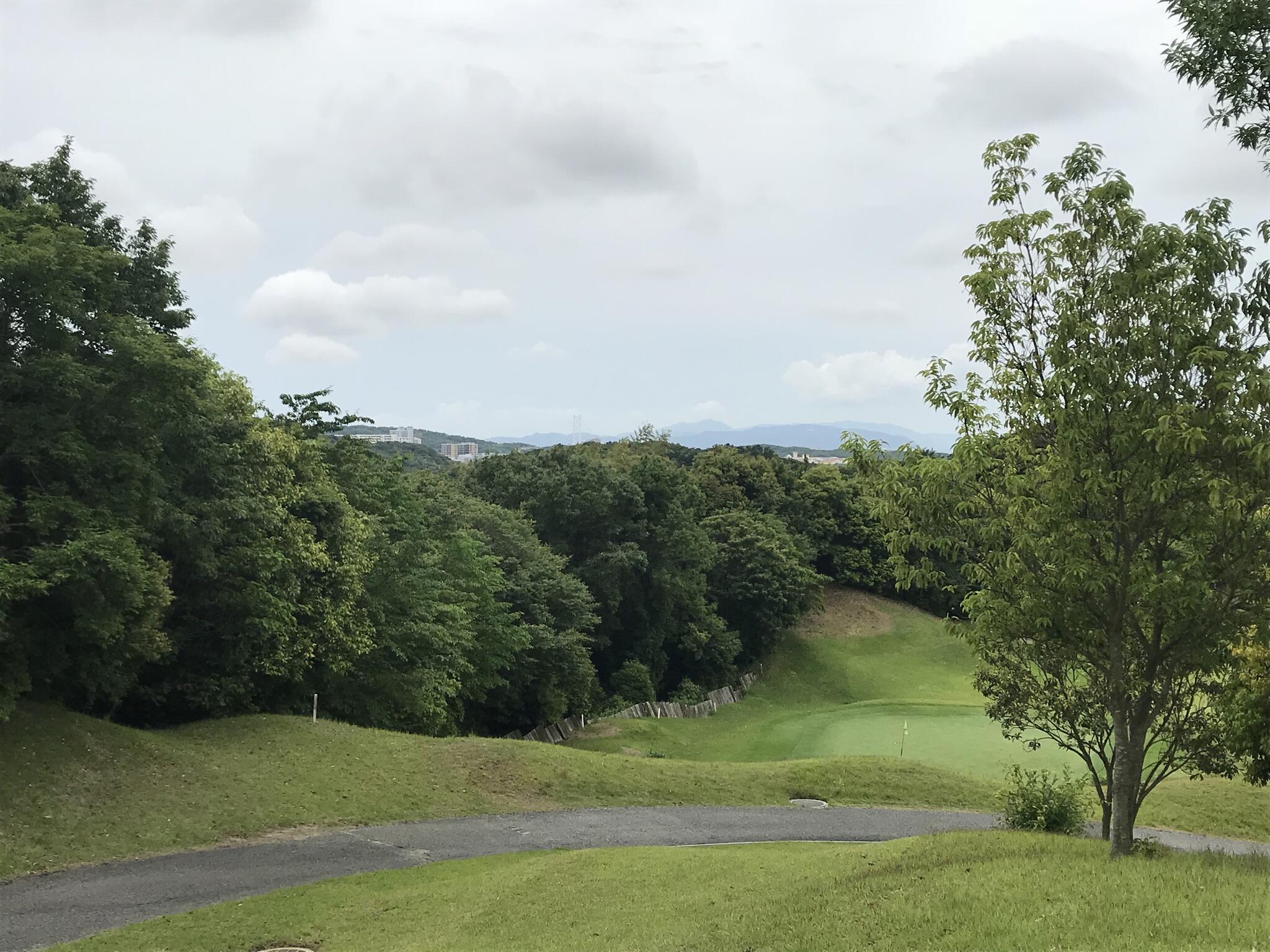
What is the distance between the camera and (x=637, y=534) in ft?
168

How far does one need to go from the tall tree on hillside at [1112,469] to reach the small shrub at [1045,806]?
15.1ft

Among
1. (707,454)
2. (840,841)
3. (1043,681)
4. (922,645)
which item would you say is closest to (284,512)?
(840,841)

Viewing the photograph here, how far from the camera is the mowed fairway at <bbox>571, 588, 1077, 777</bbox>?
3048 cm

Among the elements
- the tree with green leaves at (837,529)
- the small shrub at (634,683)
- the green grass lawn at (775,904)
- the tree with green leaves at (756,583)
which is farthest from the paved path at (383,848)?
the tree with green leaves at (837,529)

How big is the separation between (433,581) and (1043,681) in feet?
79.3

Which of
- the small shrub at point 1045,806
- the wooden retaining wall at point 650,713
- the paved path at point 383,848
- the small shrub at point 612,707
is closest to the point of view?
the paved path at point 383,848

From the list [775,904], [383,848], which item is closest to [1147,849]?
[775,904]

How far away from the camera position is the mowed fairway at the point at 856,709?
30.5m

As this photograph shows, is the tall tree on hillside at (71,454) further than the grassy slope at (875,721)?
No

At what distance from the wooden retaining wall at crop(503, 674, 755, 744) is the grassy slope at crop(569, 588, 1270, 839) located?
94cm

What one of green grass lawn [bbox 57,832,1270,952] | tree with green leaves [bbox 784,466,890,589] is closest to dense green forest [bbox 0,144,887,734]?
green grass lawn [bbox 57,832,1270,952]

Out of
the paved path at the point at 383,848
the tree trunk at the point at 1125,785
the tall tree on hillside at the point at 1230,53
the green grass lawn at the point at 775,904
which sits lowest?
the paved path at the point at 383,848

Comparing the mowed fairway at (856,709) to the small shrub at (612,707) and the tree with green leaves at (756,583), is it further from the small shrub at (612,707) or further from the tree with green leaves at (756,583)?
the small shrub at (612,707)

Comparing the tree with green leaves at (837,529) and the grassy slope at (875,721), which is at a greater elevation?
the tree with green leaves at (837,529)
